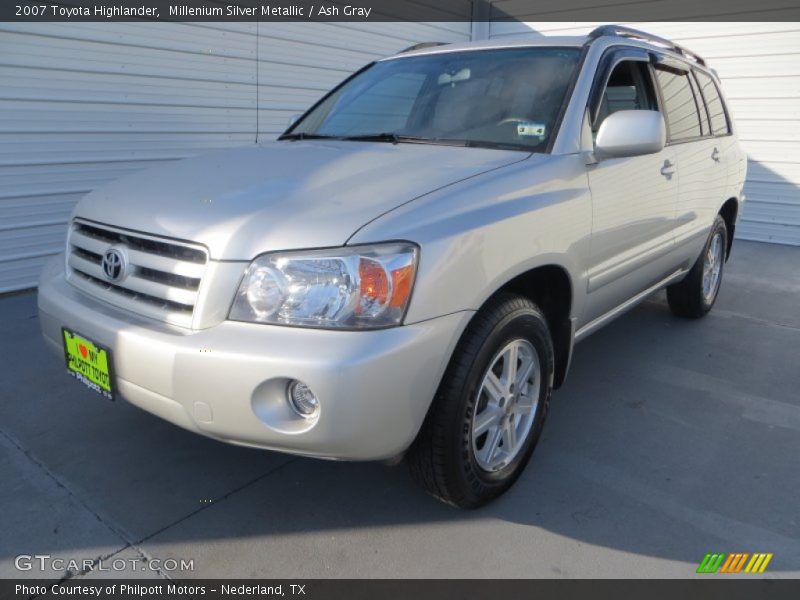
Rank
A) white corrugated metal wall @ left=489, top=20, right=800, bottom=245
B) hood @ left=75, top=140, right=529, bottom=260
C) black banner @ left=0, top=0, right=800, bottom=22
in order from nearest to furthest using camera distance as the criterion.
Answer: hood @ left=75, top=140, right=529, bottom=260 → black banner @ left=0, top=0, right=800, bottom=22 → white corrugated metal wall @ left=489, top=20, right=800, bottom=245

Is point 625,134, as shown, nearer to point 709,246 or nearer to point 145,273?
point 145,273

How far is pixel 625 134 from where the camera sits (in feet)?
8.43

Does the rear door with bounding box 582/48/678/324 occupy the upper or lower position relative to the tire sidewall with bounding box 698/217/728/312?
upper

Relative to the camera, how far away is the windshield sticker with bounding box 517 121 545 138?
2.63 meters

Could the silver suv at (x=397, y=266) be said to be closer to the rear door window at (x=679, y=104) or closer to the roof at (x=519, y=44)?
the roof at (x=519, y=44)

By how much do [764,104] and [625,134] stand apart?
6568 mm

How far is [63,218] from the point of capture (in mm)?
5207

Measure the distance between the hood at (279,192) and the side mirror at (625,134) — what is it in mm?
374

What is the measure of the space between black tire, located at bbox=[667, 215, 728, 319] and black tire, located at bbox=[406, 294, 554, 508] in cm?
246

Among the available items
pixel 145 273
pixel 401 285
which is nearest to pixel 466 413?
pixel 401 285

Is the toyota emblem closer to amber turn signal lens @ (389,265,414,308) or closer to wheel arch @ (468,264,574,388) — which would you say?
amber turn signal lens @ (389,265,414,308)
